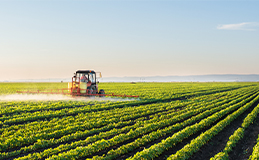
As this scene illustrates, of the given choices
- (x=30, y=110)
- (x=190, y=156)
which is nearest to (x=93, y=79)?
(x=30, y=110)

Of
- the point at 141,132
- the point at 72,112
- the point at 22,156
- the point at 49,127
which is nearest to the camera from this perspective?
the point at 22,156

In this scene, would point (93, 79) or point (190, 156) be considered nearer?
point (190, 156)

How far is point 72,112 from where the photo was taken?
51.5ft

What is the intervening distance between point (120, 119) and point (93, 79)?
496 inches

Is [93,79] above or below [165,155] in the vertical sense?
above

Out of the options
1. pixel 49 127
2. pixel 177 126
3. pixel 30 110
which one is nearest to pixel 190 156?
pixel 177 126

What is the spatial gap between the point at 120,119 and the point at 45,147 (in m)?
5.61

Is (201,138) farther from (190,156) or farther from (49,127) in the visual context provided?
(49,127)

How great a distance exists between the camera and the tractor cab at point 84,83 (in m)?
23.7

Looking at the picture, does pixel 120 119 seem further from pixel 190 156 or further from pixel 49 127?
pixel 190 156

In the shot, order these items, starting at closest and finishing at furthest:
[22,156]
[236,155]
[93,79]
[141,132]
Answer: [22,156], [236,155], [141,132], [93,79]

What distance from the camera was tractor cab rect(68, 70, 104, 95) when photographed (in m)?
23.7

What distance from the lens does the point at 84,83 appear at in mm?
23734

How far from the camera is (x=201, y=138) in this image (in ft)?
31.4
